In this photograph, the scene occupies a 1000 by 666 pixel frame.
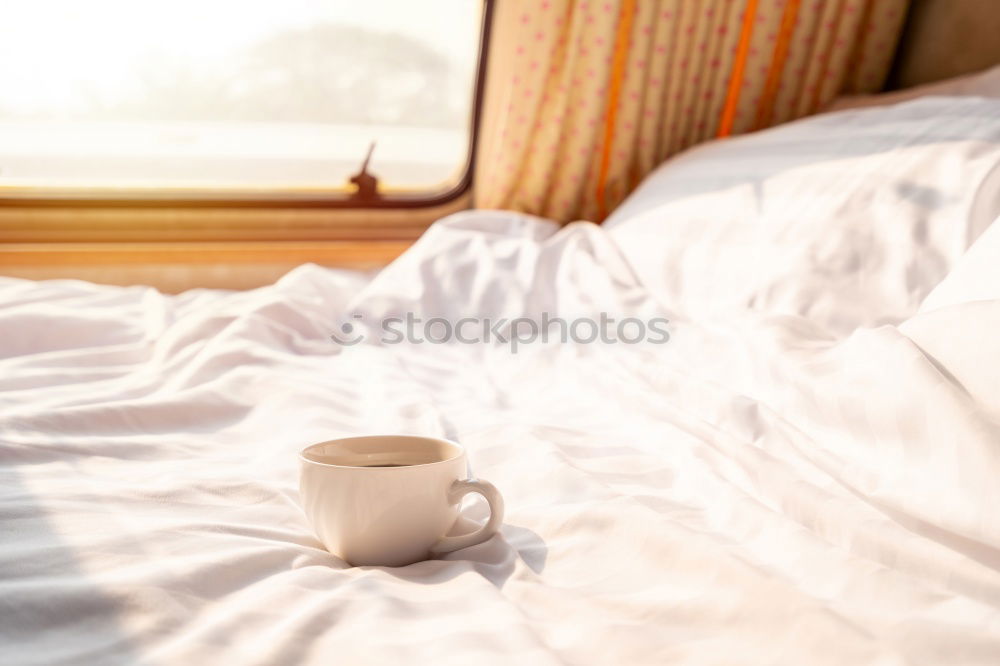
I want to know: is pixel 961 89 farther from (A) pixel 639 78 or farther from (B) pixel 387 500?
(B) pixel 387 500

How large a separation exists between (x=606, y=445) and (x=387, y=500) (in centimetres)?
33

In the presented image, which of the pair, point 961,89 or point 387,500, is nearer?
point 387,500

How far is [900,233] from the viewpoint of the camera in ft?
3.50

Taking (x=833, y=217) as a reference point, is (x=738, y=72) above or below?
above

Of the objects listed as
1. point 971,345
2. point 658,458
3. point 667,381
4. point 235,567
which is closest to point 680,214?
point 667,381

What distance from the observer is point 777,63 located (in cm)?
209

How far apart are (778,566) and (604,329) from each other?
0.75 m

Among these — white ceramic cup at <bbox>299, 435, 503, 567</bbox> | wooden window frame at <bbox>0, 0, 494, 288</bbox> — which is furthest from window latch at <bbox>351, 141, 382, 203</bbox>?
white ceramic cup at <bbox>299, 435, 503, 567</bbox>

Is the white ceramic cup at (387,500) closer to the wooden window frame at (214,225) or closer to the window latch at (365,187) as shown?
the wooden window frame at (214,225)

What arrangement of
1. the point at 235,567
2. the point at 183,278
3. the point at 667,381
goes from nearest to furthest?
the point at 235,567 → the point at 667,381 → the point at 183,278

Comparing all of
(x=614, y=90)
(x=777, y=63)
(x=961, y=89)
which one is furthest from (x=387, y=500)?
(x=777, y=63)

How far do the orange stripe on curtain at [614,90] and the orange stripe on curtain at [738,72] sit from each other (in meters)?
0.27

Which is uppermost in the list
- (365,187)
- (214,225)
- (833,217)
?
(833,217)

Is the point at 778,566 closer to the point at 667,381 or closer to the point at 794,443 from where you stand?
the point at 794,443
